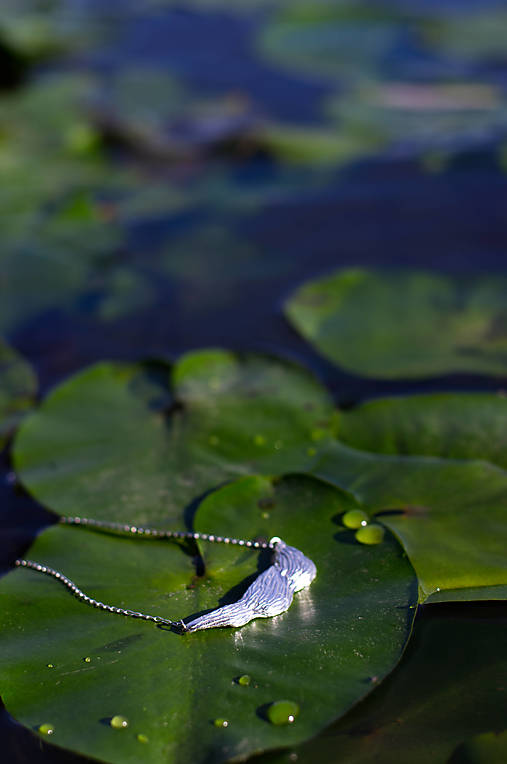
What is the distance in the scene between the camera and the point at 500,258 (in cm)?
238

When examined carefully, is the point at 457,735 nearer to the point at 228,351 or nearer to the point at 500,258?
the point at 228,351

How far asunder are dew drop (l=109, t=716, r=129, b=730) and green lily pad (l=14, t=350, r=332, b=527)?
45cm

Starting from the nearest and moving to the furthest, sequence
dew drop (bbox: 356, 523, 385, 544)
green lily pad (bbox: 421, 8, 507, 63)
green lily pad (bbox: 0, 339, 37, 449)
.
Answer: dew drop (bbox: 356, 523, 385, 544), green lily pad (bbox: 0, 339, 37, 449), green lily pad (bbox: 421, 8, 507, 63)

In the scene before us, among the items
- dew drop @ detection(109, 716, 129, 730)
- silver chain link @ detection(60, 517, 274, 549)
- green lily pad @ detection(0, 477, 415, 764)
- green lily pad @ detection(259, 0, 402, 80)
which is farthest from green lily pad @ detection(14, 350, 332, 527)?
green lily pad @ detection(259, 0, 402, 80)

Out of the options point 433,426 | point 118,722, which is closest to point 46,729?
point 118,722

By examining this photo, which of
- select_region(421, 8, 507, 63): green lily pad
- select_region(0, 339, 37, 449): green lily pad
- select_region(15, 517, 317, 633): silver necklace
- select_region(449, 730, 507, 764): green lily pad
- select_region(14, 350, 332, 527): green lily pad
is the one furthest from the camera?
select_region(421, 8, 507, 63): green lily pad

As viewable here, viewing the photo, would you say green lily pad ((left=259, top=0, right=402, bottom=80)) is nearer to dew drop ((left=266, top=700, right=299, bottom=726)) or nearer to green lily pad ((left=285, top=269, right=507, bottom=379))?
green lily pad ((left=285, top=269, right=507, bottom=379))

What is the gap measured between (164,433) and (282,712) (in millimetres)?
825

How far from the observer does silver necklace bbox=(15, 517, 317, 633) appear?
3.85ft

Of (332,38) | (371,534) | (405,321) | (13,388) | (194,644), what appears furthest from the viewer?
(332,38)

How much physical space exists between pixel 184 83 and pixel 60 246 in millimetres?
2065

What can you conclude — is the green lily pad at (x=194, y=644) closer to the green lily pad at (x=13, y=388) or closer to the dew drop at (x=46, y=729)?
the dew drop at (x=46, y=729)

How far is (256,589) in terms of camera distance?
1230 mm

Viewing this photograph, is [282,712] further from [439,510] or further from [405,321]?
[405,321]
